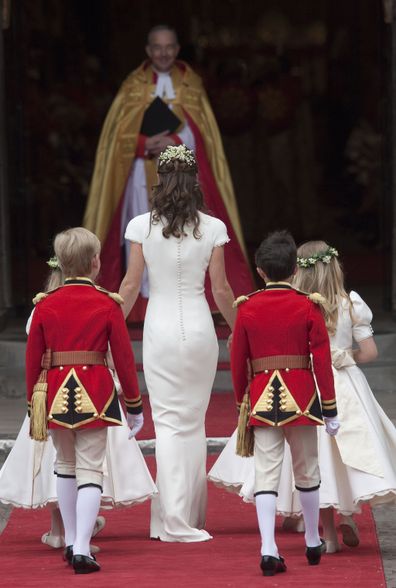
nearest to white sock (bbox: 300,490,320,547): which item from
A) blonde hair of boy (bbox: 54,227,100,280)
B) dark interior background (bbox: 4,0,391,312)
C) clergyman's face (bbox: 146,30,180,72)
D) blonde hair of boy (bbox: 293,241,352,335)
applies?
blonde hair of boy (bbox: 293,241,352,335)

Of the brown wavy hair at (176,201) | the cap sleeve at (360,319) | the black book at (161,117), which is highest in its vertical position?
the black book at (161,117)

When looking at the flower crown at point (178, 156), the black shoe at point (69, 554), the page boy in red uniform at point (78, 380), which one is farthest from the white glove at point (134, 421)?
the flower crown at point (178, 156)

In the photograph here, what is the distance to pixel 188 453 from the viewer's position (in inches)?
319

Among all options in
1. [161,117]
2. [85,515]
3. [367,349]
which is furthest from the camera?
[161,117]

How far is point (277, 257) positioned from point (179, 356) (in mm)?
952

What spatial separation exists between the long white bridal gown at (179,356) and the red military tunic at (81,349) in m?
0.77

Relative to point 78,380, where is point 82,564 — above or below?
below

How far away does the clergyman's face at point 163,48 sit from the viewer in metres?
13.3

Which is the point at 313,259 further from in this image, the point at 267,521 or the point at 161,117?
the point at 161,117

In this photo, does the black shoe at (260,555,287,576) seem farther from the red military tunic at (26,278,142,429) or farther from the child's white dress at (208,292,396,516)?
the red military tunic at (26,278,142,429)

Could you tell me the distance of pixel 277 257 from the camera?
7.34 m

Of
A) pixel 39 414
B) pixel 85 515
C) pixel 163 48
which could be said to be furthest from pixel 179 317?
pixel 163 48

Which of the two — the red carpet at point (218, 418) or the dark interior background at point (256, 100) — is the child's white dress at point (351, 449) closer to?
the red carpet at point (218, 418)

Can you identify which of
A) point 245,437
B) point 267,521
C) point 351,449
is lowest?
point 267,521
